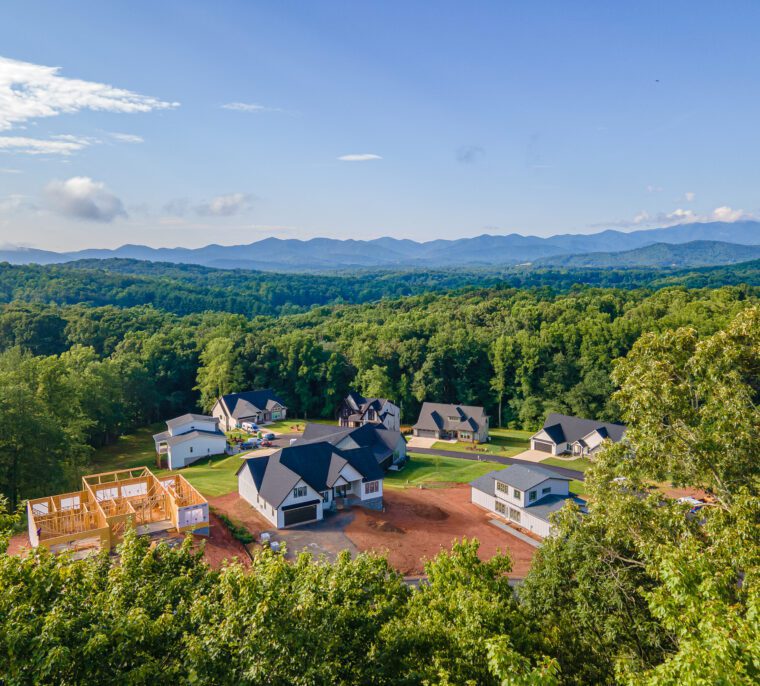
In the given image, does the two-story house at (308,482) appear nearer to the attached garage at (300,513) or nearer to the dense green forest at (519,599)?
the attached garage at (300,513)

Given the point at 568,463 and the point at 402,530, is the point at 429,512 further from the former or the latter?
the point at 568,463

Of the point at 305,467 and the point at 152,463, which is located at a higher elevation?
the point at 305,467

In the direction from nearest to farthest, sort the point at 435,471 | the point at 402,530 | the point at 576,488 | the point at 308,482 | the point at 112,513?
the point at 112,513 < the point at 402,530 < the point at 308,482 < the point at 576,488 < the point at 435,471

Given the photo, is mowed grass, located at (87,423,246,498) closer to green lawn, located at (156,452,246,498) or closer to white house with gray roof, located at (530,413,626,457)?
green lawn, located at (156,452,246,498)

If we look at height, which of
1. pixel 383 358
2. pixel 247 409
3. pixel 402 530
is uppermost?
pixel 383 358

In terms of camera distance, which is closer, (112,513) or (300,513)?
(112,513)

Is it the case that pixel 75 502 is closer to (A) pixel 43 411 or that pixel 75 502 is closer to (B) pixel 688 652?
(A) pixel 43 411

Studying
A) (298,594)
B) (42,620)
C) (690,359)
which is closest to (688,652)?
(298,594)

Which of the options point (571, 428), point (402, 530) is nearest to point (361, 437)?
point (402, 530)

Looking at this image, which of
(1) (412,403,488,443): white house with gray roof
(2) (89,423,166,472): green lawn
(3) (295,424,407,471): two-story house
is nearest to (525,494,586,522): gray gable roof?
(3) (295,424,407,471): two-story house
